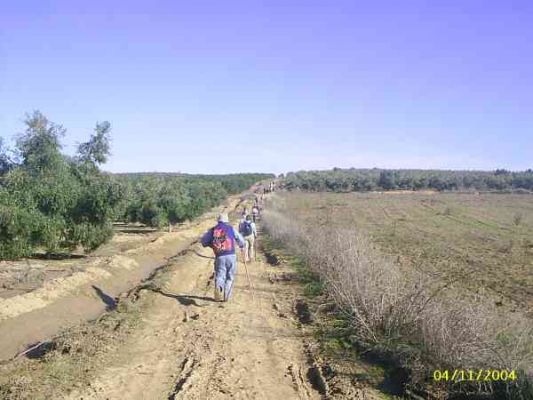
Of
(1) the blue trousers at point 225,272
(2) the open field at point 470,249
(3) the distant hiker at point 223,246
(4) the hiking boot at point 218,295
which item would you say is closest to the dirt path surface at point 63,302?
(4) the hiking boot at point 218,295

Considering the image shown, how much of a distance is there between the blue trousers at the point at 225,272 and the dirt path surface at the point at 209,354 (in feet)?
1.19

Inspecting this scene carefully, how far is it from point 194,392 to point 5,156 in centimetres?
2659

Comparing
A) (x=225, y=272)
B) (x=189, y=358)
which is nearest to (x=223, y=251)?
(x=225, y=272)

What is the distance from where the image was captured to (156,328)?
9898 millimetres

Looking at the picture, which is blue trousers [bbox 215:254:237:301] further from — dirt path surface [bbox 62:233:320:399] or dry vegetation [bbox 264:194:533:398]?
dry vegetation [bbox 264:194:533:398]

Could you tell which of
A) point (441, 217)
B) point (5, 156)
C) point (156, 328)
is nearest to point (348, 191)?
point (441, 217)

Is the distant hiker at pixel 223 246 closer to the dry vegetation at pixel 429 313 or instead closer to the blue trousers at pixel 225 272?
the blue trousers at pixel 225 272

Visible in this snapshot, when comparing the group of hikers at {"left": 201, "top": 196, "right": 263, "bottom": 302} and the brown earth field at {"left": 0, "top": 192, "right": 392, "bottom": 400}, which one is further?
the group of hikers at {"left": 201, "top": 196, "right": 263, "bottom": 302}

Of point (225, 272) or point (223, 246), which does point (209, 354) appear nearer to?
point (223, 246)

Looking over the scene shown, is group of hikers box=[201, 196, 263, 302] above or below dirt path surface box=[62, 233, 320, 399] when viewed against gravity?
above

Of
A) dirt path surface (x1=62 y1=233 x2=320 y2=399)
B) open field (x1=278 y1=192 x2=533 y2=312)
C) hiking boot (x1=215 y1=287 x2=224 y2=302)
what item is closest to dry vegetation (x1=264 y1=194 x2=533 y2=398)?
open field (x1=278 y1=192 x2=533 y2=312)

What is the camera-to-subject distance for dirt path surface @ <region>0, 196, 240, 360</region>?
34.8ft

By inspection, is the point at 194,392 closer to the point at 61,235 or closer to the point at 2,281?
the point at 2,281

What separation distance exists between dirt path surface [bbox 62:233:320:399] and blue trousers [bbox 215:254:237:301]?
363 millimetres
